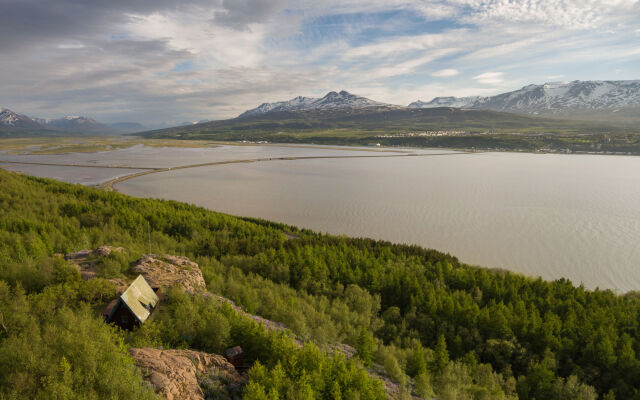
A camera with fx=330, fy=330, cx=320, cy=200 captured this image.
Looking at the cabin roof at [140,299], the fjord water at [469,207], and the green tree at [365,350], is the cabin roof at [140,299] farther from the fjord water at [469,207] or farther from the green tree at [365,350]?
the fjord water at [469,207]

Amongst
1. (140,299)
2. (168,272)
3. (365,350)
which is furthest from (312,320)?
(140,299)

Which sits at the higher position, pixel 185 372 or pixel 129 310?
pixel 129 310

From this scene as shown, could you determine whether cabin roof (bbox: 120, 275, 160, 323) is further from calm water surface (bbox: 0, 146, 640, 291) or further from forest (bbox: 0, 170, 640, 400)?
calm water surface (bbox: 0, 146, 640, 291)

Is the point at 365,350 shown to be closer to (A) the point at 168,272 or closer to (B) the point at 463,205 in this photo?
(A) the point at 168,272

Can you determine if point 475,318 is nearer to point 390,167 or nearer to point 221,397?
point 221,397

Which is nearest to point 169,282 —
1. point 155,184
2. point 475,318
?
point 475,318

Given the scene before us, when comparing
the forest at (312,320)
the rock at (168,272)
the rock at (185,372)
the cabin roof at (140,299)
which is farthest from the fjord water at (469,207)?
the rock at (185,372)
